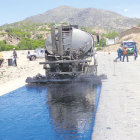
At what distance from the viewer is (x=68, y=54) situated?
12.5 metres

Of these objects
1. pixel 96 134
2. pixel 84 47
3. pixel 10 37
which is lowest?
pixel 96 134

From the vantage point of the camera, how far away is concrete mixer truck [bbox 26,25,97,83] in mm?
12391

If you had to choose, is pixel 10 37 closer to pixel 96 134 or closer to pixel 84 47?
pixel 84 47

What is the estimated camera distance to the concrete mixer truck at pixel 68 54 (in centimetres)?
1239

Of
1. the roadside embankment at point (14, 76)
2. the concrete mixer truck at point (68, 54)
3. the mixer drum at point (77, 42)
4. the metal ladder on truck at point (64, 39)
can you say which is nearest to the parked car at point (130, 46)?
the roadside embankment at point (14, 76)

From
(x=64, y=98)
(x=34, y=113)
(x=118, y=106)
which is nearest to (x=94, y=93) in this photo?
(x=64, y=98)

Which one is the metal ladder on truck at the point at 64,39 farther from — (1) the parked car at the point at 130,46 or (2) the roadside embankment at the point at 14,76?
(1) the parked car at the point at 130,46

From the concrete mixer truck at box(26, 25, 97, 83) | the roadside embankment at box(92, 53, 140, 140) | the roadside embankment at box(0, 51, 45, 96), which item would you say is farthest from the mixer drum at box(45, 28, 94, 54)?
the roadside embankment at box(92, 53, 140, 140)

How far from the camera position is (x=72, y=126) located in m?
6.32

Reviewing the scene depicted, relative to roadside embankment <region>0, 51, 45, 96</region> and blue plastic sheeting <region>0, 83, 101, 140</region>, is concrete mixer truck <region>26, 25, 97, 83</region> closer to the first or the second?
roadside embankment <region>0, 51, 45, 96</region>

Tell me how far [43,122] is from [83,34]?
7.20 metres

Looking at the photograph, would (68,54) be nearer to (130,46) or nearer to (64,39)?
(64,39)

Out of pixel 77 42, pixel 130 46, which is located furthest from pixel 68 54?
pixel 130 46

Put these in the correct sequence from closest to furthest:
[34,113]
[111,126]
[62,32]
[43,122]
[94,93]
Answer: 1. [111,126]
2. [43,122]
3. [34,113]
4. [94,93]
5. [62,32]
